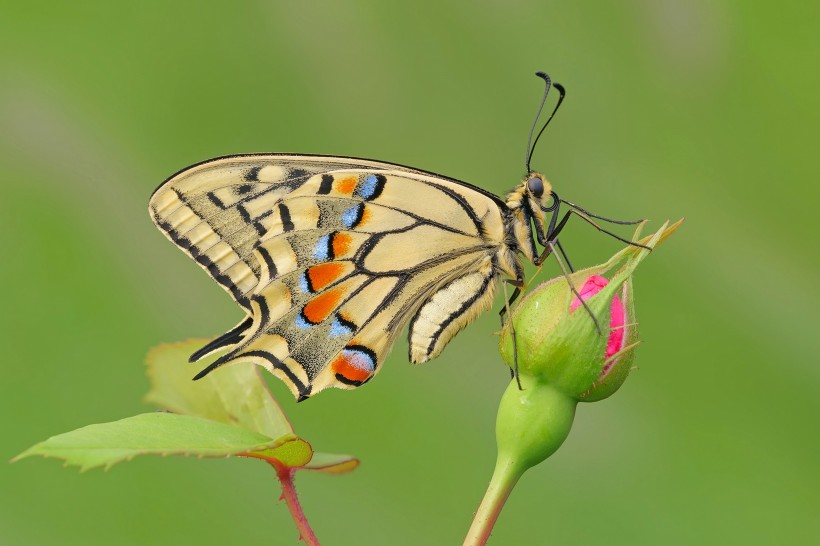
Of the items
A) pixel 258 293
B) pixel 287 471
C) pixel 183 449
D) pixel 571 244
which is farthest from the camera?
pixel 571 244

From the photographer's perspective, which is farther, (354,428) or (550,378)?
(354,428)

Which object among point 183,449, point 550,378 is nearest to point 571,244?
point 550,378

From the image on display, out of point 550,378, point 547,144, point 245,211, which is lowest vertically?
point 550,378

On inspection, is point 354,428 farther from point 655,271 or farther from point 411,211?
point 411,211

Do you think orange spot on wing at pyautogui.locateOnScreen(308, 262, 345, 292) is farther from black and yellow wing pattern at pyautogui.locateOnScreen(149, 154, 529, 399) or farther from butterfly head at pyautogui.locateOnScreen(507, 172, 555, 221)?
butterfly head at pyautogui.locateOnScreen(507, 172, 555, 221)

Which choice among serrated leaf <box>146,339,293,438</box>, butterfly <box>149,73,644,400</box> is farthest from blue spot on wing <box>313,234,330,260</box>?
serrated leaf <box>146,339,293,438</box>

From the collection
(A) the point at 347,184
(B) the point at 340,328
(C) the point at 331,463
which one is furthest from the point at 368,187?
(C) the point at 331,463

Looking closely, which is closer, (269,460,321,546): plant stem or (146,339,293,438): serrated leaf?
(269,460,321,546): plant stem
